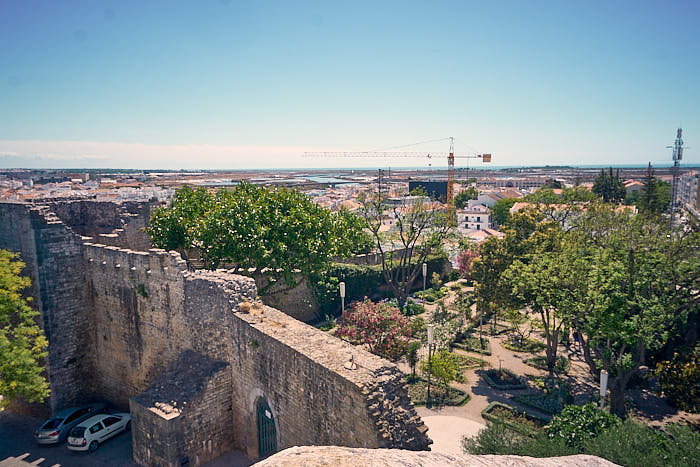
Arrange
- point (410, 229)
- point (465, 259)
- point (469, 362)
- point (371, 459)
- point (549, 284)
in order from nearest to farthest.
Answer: point (371, 459)
point (549, 284)
point (469, 362)
point (410, 229)
point (465, 259)

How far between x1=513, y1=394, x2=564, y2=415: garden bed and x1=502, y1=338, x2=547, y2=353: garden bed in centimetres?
494

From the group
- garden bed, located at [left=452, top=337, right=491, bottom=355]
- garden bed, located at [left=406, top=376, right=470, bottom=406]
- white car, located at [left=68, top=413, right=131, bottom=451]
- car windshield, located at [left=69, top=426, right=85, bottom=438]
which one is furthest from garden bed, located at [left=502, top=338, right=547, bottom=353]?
car windshield, located at [left=69, top=426, right=85, bottom=438]

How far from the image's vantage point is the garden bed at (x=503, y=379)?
17.2 m

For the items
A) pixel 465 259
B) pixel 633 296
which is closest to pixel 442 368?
pixel 633 296

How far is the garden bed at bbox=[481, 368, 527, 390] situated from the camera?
56.4 feet

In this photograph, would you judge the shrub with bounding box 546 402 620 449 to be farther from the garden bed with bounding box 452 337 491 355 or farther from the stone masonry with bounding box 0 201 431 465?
the garden bed with bounding box 452 337 491 355

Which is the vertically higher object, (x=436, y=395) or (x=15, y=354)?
(x=15, y=354)

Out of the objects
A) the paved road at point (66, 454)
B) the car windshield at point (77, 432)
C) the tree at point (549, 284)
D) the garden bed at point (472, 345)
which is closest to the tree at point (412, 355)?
the garden bed at point (472, 345)

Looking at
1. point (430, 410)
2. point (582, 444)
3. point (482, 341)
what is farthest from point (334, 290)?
point (582, 444)

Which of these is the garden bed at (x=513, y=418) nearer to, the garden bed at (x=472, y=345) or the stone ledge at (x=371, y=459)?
the garden bed at (x=472, y=345)

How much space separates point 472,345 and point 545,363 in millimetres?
3491

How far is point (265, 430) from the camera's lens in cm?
1154

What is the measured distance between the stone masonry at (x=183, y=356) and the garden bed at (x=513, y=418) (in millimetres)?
6574

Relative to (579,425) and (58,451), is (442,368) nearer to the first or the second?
(579,425)
